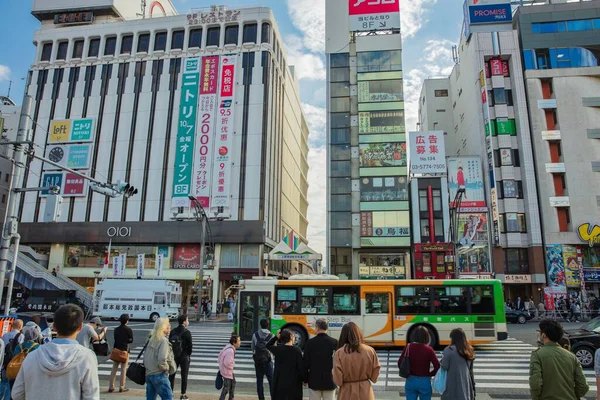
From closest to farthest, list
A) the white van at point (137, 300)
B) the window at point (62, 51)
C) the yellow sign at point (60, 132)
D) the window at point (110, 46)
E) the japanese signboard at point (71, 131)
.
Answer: the white van at point (137, 300) → the japanese signboard at point (71, 131) → the yellow sign at point (60, 132) → the window at point (110, 46) → the window at point (62, 51)

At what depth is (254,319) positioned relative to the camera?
54.3 ft

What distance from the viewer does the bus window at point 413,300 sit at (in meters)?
16.2

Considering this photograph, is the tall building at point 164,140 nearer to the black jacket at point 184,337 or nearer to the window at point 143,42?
the window at point 143,42

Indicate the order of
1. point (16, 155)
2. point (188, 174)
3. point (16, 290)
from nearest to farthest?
point (16, 155), point (16, 290), point (188, 174)

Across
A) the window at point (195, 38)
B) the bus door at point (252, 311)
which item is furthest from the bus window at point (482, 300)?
the window at point (195, 38)

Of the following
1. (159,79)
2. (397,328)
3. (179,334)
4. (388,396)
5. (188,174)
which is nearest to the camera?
(179,334)

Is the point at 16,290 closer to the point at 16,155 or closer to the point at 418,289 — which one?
the point at 16,155

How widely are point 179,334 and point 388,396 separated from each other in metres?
5.03

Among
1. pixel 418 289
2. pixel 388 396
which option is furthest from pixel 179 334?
pixel 418 289

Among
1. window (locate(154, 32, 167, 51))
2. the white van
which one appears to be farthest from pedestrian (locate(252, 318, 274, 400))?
window (locate(154, 32, 167, 51))

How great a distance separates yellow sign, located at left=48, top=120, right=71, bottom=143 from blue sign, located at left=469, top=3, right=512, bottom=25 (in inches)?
2066

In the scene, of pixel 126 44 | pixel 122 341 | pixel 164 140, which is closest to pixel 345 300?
pixel 122 341

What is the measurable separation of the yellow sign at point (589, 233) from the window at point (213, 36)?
150 ft

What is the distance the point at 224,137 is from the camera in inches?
1885
